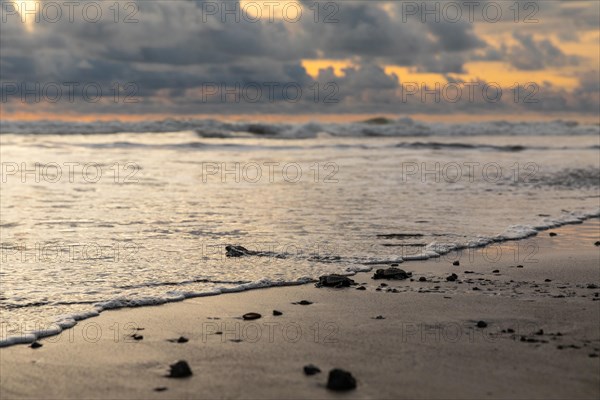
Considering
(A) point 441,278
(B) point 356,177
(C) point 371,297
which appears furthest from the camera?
(B) point 356,177

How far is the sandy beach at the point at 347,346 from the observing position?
440 cm

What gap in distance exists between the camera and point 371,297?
6.92 m

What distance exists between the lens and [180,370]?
4.59 meters

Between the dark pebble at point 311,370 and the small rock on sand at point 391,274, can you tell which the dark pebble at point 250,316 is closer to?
the dark pebble at point 311,370

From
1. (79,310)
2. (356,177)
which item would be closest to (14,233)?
(79,310)

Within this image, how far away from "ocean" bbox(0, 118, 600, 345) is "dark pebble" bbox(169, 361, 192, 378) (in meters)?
1.55

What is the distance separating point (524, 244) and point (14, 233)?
7.28m

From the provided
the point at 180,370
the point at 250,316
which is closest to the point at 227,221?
the point at 250,316

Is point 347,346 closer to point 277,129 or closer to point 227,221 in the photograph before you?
point 227,221

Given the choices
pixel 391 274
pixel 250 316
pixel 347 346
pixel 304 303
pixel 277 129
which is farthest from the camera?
pixel 277 129

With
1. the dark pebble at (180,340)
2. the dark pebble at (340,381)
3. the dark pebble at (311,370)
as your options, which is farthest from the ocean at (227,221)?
the dark pebble at (340,381)

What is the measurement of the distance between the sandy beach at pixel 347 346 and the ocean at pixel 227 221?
63 cm

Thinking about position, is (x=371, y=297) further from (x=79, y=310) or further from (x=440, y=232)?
(x=440, y=232)

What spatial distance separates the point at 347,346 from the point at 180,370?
4.26 ft
